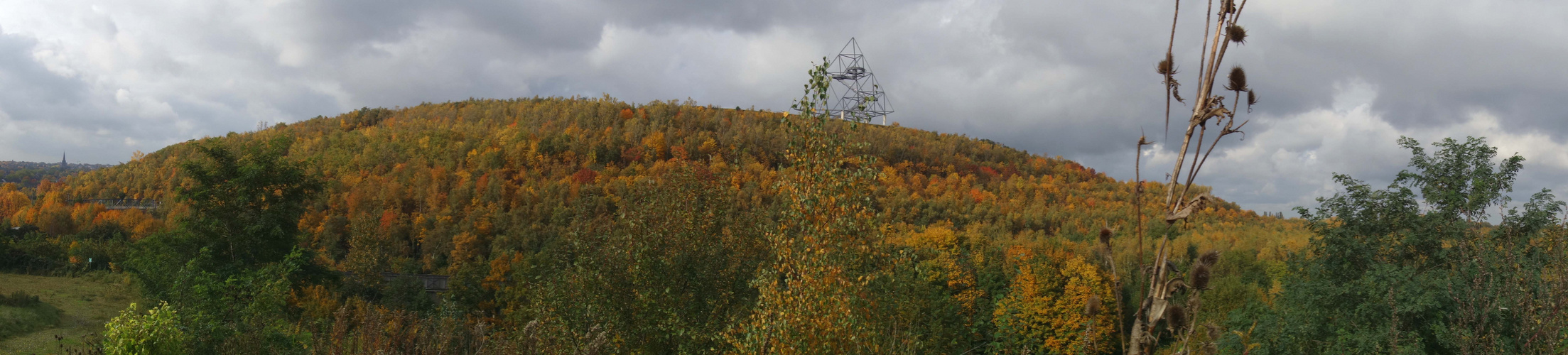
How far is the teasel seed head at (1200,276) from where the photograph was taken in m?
1.57

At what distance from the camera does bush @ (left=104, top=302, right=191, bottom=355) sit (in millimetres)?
6480

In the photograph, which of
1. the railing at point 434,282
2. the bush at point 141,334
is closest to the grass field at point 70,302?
the railing at point 434,282

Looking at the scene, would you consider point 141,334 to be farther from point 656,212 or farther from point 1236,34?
point 1236,34

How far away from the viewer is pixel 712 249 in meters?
9.07

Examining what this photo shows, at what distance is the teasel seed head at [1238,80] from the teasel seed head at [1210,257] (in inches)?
14.5

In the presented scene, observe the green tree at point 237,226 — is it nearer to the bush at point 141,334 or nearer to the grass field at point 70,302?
the grass field at point 70,302

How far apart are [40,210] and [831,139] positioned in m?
73.7

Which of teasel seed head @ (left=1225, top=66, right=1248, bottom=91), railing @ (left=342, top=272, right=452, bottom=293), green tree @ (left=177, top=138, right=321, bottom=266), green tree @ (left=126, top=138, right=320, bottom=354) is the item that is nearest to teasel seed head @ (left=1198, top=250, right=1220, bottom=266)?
teasel seed head @ (left=1225, top=66, right=1248, bottom=91)

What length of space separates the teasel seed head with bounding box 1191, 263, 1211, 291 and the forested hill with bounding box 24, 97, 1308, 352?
0.61ft

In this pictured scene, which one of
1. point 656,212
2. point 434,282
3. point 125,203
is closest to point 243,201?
point 656,212

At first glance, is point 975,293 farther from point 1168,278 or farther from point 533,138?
point 533,138

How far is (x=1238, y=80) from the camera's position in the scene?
5.18 ft

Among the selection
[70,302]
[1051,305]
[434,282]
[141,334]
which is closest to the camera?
[141,334]

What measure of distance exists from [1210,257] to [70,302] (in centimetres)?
4331
